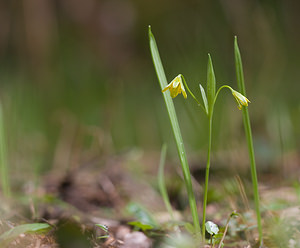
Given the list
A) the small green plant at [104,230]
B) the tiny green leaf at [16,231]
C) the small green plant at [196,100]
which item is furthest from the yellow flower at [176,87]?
the tiny green leaf at [16,231]

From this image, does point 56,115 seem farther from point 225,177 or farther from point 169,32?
point 169,32

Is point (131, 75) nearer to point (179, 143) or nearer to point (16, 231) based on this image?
point (179, 143)

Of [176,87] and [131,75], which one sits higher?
[131,75]

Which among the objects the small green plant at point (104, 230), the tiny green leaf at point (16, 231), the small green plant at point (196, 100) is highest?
the small green plant at point (196, 100)

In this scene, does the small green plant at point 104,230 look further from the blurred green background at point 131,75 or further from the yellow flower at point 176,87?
the blurred green background at point 131,75

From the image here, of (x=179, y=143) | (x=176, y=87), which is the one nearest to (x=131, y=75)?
(x=179, y=143)

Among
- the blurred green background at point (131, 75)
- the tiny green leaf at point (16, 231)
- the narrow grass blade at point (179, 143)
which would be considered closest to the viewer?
the tiny green leaf at point (16, 231)

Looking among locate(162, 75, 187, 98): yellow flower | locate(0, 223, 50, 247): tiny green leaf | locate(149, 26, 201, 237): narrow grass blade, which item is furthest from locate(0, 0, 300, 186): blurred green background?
locate(0, 223, 50, 247): tiny green leaf

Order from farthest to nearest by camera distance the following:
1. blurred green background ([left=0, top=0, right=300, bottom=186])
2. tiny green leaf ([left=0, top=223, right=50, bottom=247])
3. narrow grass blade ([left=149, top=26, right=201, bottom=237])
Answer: blurred green background ([left=0, top=0, right=300, bottom=186]), narrow grass blade ([left=149, top=26, right=201, bottom=237]), tiny green leaf ([left=0, top=223, right=50, bottom=247])

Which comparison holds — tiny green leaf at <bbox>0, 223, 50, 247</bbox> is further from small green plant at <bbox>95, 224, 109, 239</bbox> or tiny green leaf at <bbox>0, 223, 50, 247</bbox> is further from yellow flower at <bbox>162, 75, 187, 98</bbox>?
yellow flower at <bbox>162, 75, 187, 98</bbox>
